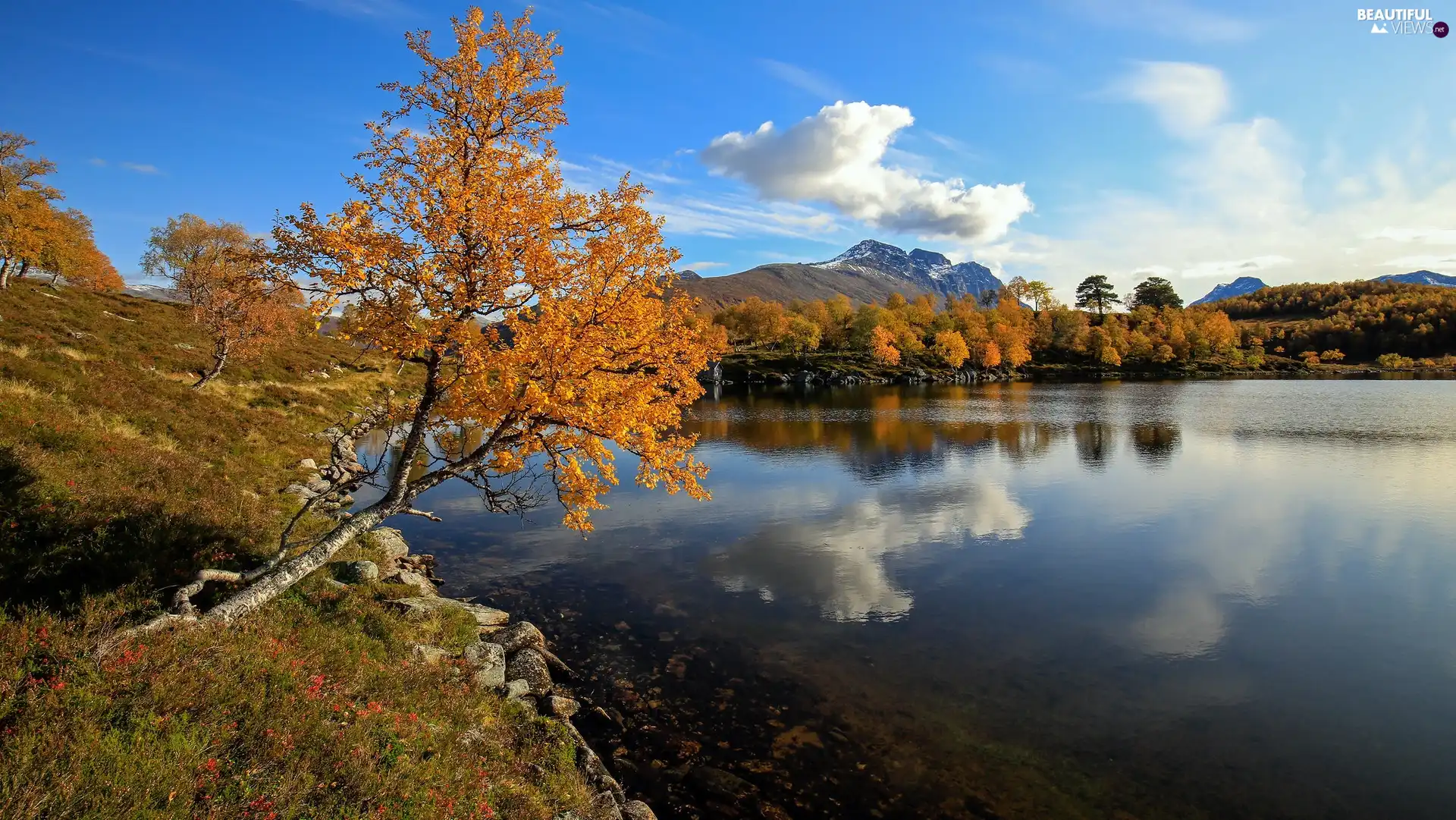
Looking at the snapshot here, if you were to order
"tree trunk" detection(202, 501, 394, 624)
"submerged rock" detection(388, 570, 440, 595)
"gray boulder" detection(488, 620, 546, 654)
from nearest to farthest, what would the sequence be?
"tree trunk" detection(202, 501, 394, 624) → "gray boulder" detection(488, 620, 546, 654) → "submerged rock" detection(388, 570, 440, 595)

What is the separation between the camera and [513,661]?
18359 millimetres

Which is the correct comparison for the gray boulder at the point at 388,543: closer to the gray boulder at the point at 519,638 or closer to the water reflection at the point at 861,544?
the gray boulder at the point at 519,638

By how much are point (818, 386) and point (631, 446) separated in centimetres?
13929

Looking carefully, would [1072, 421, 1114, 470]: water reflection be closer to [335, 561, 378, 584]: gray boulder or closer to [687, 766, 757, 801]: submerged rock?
[687, 766, 757, 801]: submerged rock

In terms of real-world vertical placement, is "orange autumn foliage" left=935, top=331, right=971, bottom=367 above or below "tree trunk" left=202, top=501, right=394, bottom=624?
above

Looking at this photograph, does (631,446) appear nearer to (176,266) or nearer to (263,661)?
(263,661)

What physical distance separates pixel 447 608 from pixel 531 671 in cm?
408

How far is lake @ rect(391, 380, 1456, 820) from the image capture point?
48.2 feet

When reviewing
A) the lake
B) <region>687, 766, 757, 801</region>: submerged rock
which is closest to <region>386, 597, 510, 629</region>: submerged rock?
the lake

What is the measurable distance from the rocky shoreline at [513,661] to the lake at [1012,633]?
0.91 m

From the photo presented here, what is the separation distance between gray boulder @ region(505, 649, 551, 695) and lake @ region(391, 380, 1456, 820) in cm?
137

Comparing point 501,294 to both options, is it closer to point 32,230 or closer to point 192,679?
point 192,679

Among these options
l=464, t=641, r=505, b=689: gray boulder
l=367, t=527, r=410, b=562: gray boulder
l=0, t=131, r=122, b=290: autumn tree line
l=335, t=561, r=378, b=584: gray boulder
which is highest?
l=0, t=131, r=122, b=290: autumn tree line

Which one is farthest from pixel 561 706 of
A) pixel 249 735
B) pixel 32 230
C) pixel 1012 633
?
pixel 32 230
